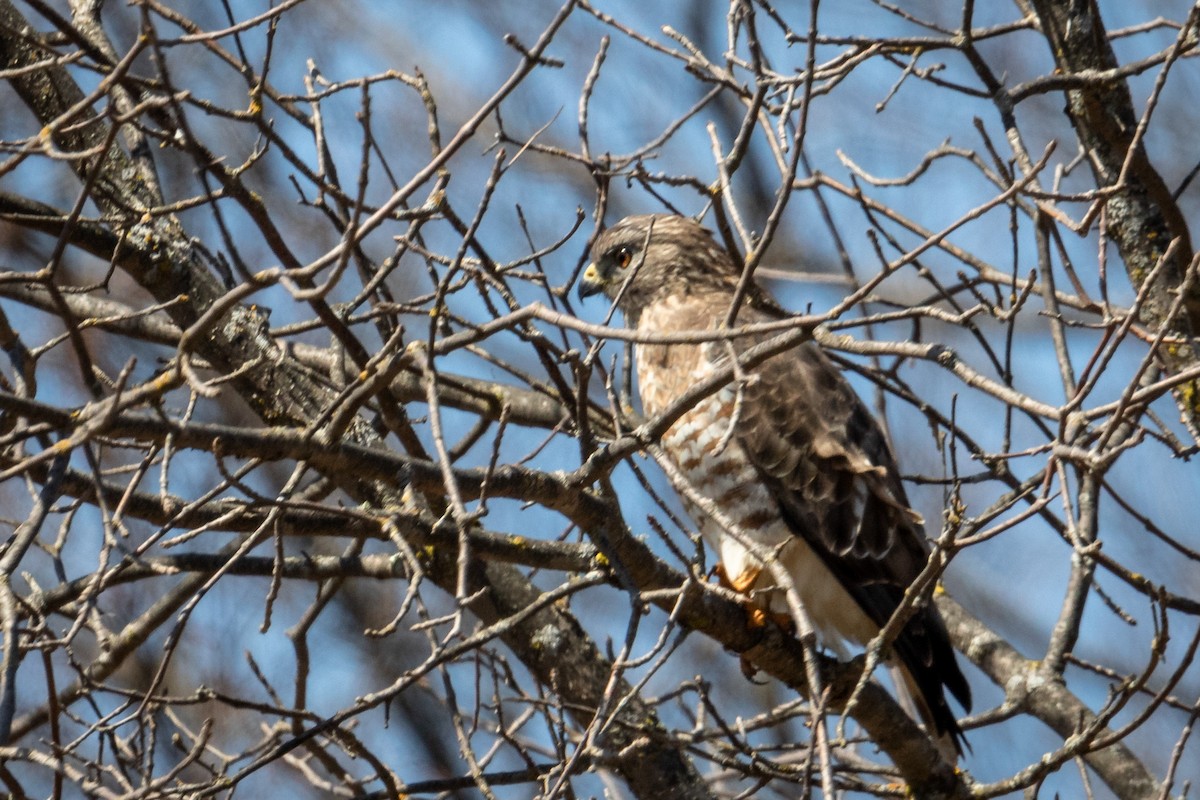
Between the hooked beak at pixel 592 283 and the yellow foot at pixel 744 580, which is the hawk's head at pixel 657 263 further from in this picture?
the yellow foot at pixel 744 580

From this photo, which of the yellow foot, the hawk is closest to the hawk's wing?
the hawk

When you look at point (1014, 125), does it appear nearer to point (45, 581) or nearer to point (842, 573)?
point (842, 573)

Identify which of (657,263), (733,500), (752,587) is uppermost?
(657,263)

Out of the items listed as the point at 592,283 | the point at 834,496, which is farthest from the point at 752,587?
the point at 592,283

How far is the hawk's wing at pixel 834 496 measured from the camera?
434 cm

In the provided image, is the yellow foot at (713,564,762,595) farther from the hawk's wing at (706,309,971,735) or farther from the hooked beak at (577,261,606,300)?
the hooked beak at (577,261,606,300)

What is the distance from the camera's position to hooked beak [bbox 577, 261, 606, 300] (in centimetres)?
505

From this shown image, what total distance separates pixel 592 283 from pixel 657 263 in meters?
0.27

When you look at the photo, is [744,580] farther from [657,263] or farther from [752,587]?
[657,263]

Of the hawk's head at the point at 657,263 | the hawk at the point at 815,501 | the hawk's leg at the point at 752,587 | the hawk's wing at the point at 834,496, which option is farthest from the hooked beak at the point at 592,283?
the hawk's leg at the point at 752,587

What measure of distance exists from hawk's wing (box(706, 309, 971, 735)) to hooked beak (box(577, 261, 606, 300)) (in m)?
0.72

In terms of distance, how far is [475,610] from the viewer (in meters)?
3.90

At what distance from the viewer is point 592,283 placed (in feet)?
16.6

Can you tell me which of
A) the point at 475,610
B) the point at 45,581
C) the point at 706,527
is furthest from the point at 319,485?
the point at 45,581
